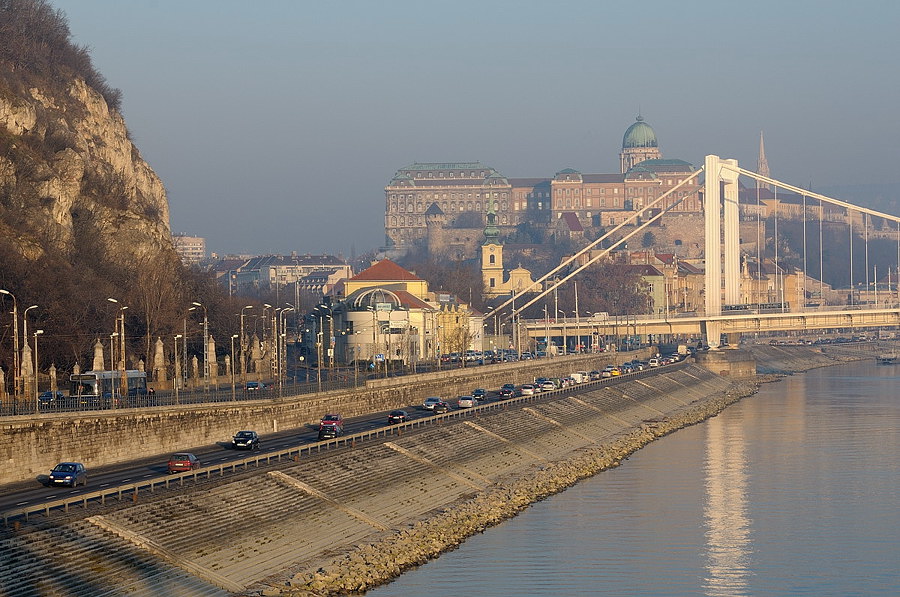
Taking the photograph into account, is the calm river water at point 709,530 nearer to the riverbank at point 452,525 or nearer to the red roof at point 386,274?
the riverbank at point 452,525

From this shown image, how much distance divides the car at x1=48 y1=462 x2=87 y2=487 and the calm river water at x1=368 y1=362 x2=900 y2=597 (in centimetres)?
898

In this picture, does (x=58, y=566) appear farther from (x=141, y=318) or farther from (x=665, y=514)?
(x=141, y=318)

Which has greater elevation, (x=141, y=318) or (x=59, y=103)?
(x=59, y=103)

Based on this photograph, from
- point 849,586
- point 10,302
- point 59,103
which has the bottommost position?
point 849,586

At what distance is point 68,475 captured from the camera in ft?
140

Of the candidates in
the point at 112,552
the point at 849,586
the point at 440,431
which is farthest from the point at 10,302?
the point at 849,586

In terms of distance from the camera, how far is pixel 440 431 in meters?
62.9

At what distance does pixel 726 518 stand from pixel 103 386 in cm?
2543

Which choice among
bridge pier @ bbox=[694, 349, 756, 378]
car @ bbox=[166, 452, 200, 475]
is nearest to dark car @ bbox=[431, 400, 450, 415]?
car @ bbox=[166, 452, 200, 475]

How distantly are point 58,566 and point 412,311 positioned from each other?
85066 mm

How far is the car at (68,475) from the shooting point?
4256 cm

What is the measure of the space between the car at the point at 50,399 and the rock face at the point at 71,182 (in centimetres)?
1654

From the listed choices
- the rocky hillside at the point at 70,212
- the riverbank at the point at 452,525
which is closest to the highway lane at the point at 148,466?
the riverbank at the point at 452,525

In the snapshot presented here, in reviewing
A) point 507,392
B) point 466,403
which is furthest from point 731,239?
point 466,403
